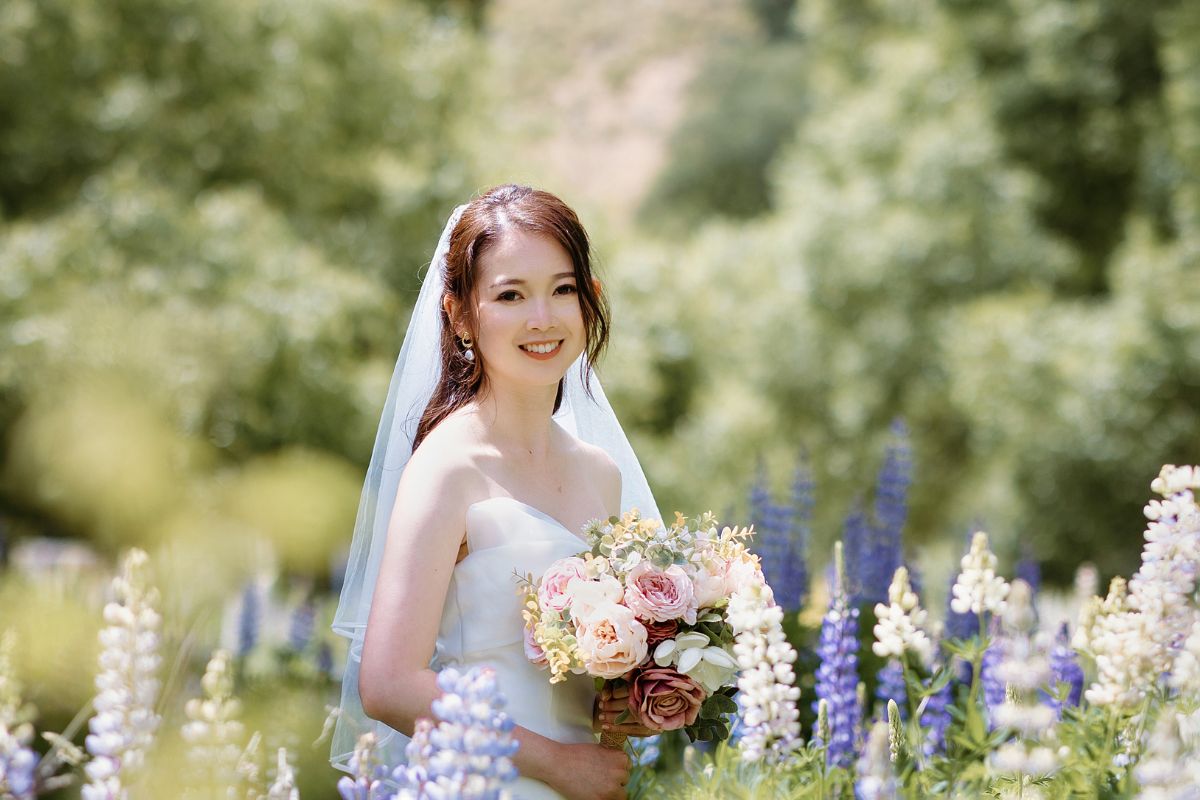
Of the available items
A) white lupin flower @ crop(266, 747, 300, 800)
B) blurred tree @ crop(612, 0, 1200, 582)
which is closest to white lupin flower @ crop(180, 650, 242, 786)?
white lupin flower @ crop(266, 747, 300, 800)

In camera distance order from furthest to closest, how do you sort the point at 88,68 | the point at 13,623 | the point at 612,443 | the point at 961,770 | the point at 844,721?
the point at 88,68, the point at 612,443, the point at 844,721, the point at 13,623, the point at 961,770

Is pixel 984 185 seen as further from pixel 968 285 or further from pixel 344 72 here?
pixel 344 72

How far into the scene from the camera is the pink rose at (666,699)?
2.53 m

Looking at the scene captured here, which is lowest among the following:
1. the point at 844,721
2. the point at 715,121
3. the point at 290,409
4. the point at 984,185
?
the point at 844,721

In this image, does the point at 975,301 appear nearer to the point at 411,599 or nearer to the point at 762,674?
the point at 411,599

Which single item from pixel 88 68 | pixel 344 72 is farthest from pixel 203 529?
pixel 344 72

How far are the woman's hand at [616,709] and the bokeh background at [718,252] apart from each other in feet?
16.0

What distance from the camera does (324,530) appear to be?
7.92ft

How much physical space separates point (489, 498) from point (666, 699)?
61 centimetres

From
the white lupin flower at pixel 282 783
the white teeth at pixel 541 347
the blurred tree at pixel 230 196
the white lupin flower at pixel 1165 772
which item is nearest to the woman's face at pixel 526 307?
the white teeth at pixel 541 347

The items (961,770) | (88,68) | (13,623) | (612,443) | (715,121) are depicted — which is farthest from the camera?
(715,121)

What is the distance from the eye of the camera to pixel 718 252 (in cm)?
1560

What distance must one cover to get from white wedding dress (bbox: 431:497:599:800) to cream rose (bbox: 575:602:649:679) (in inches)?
11.1

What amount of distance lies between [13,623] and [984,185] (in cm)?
1210
